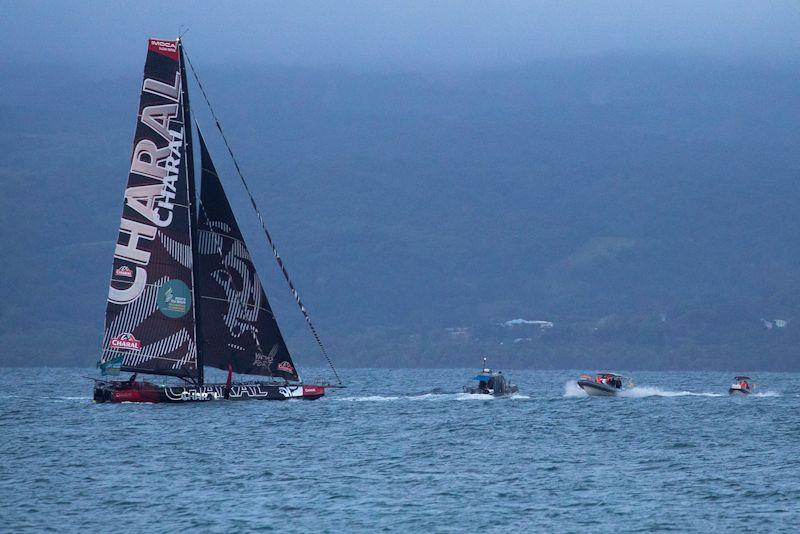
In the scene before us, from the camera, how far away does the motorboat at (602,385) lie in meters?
115

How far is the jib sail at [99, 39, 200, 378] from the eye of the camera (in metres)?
85.5

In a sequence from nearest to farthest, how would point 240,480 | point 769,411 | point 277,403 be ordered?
point 240,480, point 277,403, point 769,411

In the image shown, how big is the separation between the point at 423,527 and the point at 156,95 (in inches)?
1714

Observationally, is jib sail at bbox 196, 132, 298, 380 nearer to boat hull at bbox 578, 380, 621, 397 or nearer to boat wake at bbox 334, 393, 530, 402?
boat wake at bbox 334, 393, 530, 402

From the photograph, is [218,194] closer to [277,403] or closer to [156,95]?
[156,95]

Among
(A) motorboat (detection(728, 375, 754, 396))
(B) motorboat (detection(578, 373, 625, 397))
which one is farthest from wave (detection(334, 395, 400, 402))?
(A) motorboat (detection(728, 375, 754, 396))

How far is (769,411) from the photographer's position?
10112 cm

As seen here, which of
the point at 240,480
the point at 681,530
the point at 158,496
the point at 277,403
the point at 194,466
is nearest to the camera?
the point at 681,530

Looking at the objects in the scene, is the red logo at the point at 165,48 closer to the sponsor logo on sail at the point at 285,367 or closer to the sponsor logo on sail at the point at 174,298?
the sponsor logo on sail at the point at 174,298

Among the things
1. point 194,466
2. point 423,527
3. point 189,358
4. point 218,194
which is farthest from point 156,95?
point 423,527

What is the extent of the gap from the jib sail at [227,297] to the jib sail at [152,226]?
2.16 m

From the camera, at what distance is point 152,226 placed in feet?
281

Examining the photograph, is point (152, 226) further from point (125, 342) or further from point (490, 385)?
point (490, 385)

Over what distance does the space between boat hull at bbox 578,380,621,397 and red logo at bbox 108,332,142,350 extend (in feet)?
131
